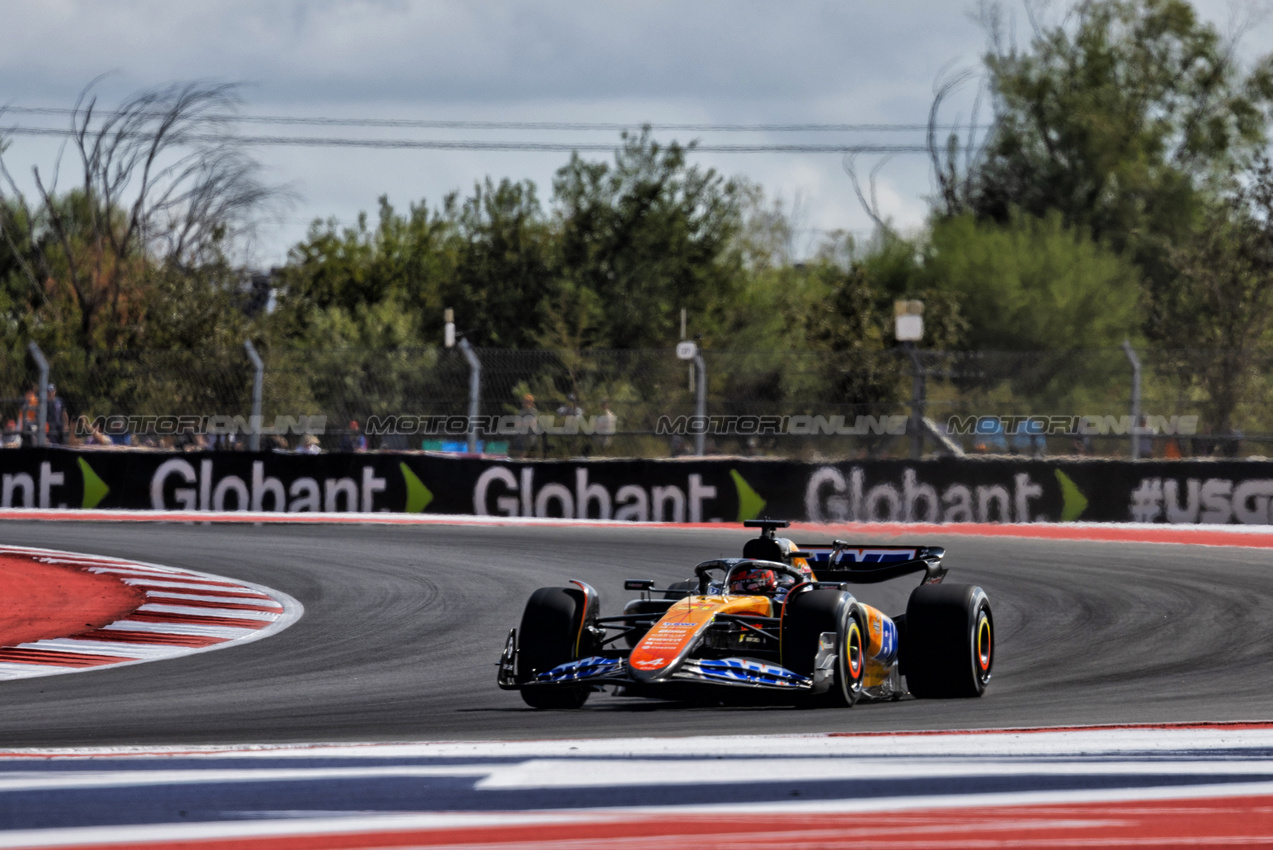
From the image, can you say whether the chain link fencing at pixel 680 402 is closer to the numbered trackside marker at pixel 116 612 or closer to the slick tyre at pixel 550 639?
the numbered trackside marker at pixel 116 612

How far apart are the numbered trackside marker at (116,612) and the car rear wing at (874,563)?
3.71m

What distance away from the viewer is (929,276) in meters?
42.2

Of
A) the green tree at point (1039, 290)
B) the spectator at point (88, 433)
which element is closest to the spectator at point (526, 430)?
the spectator at point (88, 433)

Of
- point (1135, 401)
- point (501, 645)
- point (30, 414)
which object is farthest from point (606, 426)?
point (501, 645)

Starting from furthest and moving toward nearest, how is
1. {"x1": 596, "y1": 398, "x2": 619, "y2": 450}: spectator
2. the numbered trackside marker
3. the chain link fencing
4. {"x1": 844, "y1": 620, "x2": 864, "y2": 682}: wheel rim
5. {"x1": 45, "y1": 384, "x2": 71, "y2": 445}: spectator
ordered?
1. {"x1": 45, "y1": 384, "x2": 71, "y2": 445}: spectator
2. {"x1": 596, "y1": 398, "x2": 619, "y2": 450}: spectator
3. the chain link fencing
4. the numbered trackside marker
5. {"x1": 844, "y1": 620, "x2": 864, "y2": 682}: wheel rim

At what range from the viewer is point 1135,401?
18.9 m

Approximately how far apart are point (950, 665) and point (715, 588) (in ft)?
4.06

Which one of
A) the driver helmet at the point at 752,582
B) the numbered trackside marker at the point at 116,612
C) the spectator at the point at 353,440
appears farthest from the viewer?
the spectator at the point at 353,440

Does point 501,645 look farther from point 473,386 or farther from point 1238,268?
point 1238,268

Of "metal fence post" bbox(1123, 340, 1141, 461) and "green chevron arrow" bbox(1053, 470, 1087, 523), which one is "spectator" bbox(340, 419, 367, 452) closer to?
"green chevron arrow" bbox(1053, 470, 1087, 523)

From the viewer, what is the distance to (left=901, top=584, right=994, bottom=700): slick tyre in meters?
7.61

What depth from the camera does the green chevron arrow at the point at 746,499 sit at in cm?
1850

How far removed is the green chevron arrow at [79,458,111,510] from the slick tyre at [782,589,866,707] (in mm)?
14493

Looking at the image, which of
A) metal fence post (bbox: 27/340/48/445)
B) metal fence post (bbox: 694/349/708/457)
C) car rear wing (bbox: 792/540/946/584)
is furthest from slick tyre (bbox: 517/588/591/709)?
metal fence post (bbox: 27/340/48/445)
